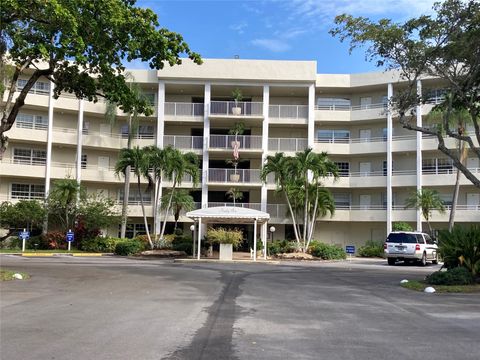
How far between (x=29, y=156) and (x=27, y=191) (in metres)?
3.09

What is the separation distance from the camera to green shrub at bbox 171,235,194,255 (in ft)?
122

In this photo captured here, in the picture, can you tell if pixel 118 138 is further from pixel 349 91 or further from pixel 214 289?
pixel 214 289

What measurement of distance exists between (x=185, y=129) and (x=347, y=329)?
41.5 metres

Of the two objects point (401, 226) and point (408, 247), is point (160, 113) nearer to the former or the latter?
point (401, 226)

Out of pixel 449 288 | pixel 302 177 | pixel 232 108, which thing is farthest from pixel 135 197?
pixel 449 288

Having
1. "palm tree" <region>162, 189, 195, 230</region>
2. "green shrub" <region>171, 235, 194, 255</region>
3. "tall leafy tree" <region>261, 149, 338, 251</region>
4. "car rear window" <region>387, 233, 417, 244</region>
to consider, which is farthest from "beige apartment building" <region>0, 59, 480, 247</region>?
"car rear window" <region>387, 233, 417, 244</region>

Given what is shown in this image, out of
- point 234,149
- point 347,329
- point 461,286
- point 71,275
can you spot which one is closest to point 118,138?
point 234,149

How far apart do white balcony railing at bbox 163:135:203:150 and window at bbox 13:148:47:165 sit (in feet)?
36.2

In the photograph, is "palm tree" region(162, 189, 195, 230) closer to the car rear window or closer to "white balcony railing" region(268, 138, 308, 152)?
"white balcony railing" region(268, 138, 308, 152)

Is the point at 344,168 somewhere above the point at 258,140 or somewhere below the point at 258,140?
below

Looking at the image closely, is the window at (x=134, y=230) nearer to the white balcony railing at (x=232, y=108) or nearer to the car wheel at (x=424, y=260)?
the white balcony railing at (x=232, y=108)

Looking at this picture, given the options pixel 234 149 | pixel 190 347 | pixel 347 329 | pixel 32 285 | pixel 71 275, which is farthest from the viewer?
pixel 234 149

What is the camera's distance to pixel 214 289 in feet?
52.6

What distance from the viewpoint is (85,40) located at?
17.5 meters
